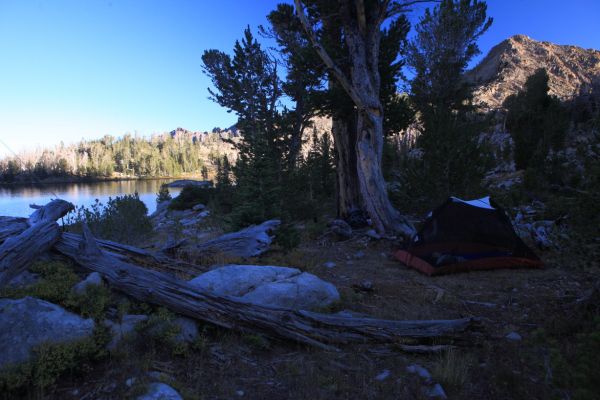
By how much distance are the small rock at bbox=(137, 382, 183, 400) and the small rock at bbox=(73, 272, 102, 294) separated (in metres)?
1.65

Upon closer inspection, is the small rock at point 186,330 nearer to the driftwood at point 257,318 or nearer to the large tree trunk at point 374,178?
the driftwood at point 257,318

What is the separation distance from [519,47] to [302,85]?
171739 mm

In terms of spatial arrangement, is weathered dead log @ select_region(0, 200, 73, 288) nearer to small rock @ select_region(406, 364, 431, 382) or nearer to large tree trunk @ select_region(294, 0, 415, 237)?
small rock @ select_region(406, 364, 431, 382)

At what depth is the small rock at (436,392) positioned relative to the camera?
8.96ft

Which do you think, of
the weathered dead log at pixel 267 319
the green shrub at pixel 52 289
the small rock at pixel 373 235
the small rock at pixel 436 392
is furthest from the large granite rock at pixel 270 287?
the small rock at pixel 373 235

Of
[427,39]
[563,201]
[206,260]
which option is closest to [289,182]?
[206,260]

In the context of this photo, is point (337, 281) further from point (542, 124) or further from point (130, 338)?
point (542, 124)

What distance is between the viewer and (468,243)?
7.02m

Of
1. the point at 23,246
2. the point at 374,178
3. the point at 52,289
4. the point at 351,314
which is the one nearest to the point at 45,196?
the point at 374,178

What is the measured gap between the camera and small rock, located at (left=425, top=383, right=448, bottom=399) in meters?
2.73

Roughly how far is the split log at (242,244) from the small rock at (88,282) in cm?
320

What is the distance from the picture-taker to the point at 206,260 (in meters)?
6.77

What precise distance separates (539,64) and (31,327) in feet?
560

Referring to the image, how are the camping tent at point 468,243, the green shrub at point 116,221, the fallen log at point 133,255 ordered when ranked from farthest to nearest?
the green shrub at point 116,221 → the camping tent at point 468,243 → the fallen log at point 133,255
